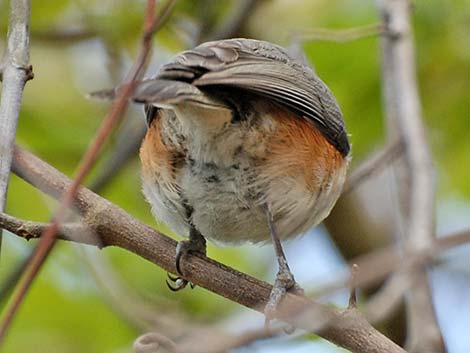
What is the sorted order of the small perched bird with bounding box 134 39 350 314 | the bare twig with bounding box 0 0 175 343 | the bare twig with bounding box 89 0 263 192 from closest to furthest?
the bare twig with bounding box 0 0 175 343 → the small perched bird with bounding box 134 39 350 314 → the bare twig with bounding box 89 0 263 192

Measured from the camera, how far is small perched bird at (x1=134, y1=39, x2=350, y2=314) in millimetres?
3365

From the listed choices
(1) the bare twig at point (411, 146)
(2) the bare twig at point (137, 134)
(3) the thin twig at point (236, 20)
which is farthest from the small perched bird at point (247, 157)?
(3) the thin twig at point (236, 20)

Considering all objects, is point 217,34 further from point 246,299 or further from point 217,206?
point 246,299

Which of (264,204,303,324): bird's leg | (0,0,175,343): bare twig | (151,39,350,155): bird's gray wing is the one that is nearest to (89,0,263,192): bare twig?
(151,39,350,155): bird's gray wing

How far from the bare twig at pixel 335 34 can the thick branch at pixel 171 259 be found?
1514 mm

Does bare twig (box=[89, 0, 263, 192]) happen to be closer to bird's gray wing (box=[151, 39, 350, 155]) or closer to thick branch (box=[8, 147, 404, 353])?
bird's gray wing (box=[151, 39, 350, 155])

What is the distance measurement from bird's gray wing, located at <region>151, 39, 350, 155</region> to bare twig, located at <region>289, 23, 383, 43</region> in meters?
0.37

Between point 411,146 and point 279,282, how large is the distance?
Answer: 707 mm

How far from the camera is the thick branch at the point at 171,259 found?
116 inches

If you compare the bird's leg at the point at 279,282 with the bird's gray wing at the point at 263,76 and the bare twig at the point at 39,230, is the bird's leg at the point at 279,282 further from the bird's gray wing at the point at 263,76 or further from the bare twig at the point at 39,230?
the bare twig at the point at 39,230

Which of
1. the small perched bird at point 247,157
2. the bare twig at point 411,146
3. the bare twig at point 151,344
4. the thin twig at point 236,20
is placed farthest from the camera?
the thin twig at point 236,20

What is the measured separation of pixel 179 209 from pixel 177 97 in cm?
107

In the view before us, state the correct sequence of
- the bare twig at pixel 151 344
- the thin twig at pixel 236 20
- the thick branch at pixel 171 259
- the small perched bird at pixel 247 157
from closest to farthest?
1. the bare twig at pixel 151 344
2. the thick branch at pixel 171 259
3. the small perched bird at pixel 247 157
4. the thin twig at pixel 236 20

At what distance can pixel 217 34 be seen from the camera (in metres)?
5.29
